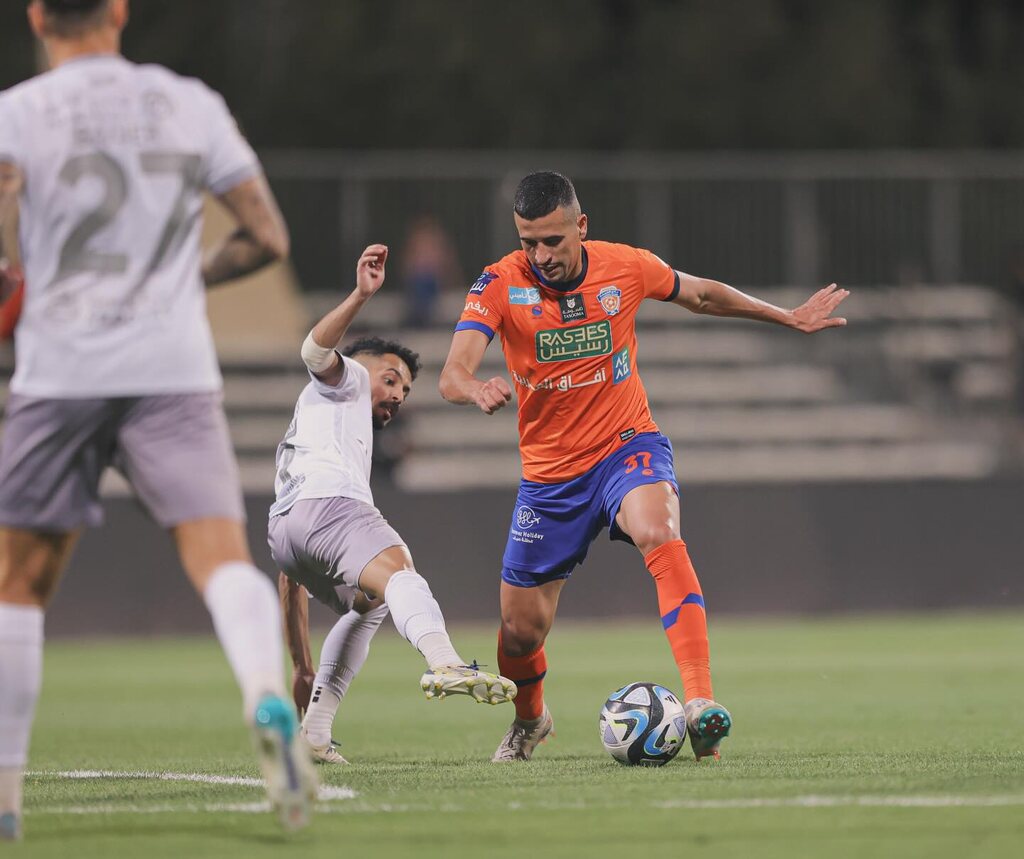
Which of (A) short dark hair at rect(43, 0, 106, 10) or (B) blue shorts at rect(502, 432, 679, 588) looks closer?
(A) short dark hair at rect(43, 0, 106, 10)

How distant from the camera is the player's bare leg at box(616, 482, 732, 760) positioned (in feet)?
23.6

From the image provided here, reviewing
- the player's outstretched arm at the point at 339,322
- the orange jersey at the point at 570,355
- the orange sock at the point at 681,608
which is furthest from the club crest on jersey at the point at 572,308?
the orange sock at the point at 681,608

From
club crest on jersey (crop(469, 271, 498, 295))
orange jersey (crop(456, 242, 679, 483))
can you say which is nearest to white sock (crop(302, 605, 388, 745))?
orange jersey (crop(456, 242, 679, 483))

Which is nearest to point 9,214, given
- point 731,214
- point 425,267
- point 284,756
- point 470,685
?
point 284,756

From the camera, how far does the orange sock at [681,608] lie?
726cm

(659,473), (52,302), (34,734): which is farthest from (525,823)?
(34,734)

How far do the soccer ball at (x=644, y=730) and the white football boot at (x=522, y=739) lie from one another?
1.85 ft

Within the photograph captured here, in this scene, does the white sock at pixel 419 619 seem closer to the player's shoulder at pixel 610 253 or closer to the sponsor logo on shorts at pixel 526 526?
the sponsor logo on shorts at pixel 526 526

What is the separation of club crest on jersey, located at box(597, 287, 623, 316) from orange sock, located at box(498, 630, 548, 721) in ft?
4.84

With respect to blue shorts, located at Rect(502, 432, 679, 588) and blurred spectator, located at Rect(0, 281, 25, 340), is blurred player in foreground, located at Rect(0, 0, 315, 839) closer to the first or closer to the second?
blurred spectator, located at Rect(0, 281, 25, 340)

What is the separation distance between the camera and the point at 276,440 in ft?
66.0

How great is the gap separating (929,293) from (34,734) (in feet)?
44.8

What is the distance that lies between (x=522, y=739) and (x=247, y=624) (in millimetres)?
3115

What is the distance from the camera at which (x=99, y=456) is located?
5223 millimetres
